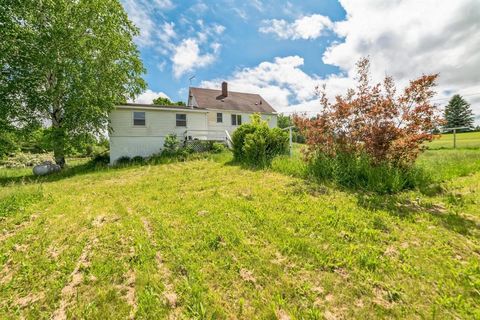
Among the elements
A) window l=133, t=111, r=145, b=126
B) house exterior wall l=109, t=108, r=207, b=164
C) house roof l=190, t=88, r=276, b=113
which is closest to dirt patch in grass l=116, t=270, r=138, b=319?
house exterior wall l=109, t=108, r=207, b=164

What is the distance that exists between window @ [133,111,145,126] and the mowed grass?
10595 mm

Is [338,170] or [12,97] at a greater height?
[12,97]

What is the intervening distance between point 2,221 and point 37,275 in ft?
9.28

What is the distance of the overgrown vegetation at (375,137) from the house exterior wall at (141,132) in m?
12.1

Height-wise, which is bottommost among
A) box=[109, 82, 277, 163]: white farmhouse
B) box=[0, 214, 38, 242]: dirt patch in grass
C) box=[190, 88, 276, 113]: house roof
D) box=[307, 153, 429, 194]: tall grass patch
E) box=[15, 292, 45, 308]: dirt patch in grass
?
box=[15, 292, 45, 308]: dirt patch in grass

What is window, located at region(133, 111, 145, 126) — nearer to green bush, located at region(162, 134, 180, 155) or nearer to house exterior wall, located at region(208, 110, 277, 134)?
green bush, located at region(162, 134, 180, 155)

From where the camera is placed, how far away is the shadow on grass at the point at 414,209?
334cm

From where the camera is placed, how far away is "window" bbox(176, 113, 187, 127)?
16531mm

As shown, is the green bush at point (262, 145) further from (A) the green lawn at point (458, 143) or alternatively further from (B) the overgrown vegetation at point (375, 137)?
(A) the green lawn at point (458, 143)

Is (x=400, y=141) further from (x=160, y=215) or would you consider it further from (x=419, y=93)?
(x=160, y=215)

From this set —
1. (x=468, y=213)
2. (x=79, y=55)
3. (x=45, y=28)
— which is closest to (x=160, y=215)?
(x=468, y=213)

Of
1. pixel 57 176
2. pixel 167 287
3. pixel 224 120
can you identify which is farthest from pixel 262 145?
pixel 224 120

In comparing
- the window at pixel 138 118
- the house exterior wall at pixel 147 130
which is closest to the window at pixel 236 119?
the house exterior wall at pixel 147 130

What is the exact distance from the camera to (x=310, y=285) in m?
2.39
